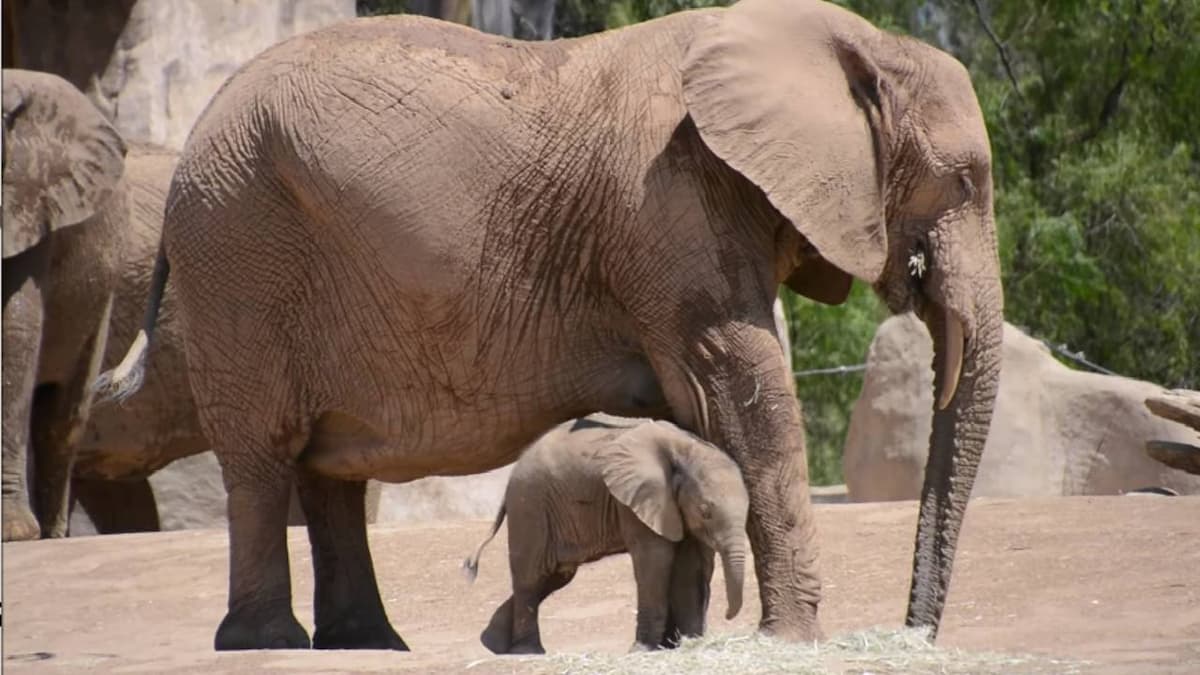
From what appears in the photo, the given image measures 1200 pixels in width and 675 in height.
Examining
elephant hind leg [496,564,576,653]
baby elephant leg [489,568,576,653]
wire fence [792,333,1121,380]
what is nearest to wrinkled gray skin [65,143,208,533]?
baby elephant leg [489,568,576,653]

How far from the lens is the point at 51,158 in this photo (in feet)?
40.9

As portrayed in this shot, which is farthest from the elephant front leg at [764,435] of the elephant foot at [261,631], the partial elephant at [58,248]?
the partial elephant at [58,248]

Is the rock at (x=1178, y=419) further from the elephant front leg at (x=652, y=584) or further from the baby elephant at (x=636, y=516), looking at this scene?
the elephant front leg at (x=652, y=584)

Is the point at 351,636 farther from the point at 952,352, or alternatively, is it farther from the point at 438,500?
the point at 438,500

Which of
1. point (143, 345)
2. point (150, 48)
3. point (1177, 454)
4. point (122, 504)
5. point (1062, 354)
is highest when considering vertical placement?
point (143, 345)

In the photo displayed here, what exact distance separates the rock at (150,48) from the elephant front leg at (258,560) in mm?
6954

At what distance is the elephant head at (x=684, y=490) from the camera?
22.9ft

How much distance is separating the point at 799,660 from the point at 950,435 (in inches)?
47.2

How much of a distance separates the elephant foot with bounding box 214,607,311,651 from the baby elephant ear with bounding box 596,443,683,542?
1290mm

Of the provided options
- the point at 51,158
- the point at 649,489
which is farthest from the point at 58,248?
the point at 649,489

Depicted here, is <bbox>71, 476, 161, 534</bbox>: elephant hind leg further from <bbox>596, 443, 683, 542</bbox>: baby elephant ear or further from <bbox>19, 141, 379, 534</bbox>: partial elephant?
<bbox>596, 443, 683, 542</bbox>: baby elephant ear

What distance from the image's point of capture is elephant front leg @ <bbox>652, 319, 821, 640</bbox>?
7.00m

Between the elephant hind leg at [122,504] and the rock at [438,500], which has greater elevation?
the elephant hind leg at [122,504]

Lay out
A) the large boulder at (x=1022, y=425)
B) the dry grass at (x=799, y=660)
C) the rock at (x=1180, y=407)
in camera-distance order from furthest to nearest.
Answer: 1. the large boulder at (x=1022, y=425)
2. the rock at (x=1180, y=407)
3. the dry grass at (x=799, y=660)
